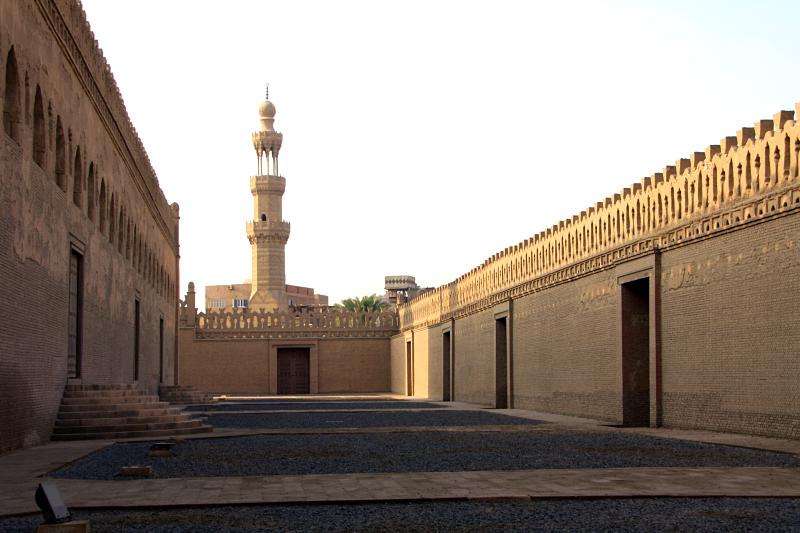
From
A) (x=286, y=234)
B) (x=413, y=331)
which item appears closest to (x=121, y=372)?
(x=413, y=331)

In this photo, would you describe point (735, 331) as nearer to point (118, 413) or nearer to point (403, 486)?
point (403, 486)

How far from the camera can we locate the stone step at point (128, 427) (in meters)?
15.6

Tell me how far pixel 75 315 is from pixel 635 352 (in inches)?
377

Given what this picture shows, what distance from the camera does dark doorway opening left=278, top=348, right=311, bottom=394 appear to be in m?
45.2

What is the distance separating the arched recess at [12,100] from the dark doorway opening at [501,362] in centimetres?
1662

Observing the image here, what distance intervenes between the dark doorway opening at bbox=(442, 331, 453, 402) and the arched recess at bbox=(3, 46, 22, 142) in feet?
73.4

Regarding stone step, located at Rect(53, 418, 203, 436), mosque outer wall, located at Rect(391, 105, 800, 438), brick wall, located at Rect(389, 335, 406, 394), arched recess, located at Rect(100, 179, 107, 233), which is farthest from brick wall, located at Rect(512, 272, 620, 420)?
brick wall, located at Rect(389, 335, 406, 394)

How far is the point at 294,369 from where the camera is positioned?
149ft

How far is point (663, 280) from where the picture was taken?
679 inches

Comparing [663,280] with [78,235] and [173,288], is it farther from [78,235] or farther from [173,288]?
[173,288]

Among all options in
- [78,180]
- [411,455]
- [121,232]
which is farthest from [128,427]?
[121,232]

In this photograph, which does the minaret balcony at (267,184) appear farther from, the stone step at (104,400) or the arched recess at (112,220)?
the stone step at (104,400)

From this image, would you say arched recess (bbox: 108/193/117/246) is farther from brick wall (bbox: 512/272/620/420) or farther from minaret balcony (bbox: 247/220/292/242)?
minaret balcony (bbox: 247/220/292/242)

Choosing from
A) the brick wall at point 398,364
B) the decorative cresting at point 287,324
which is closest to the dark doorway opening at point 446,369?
the brick wall at point 398,364
